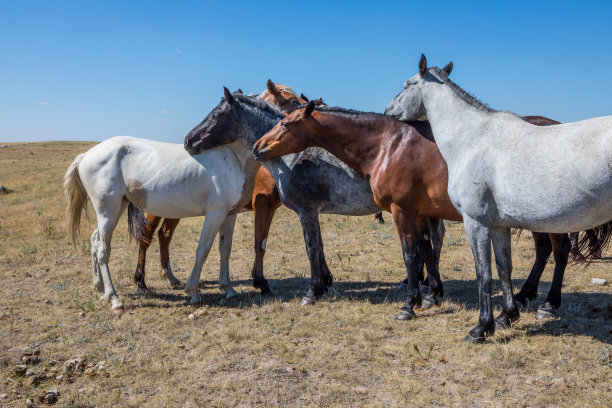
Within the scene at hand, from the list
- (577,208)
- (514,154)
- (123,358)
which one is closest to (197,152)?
(123,358)

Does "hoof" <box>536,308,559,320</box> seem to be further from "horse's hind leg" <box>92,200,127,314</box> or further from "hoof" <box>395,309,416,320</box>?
"horse's hind leg" <box>92,200,127,314</box>

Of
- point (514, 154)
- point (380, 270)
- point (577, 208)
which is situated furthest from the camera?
point (380, 270)

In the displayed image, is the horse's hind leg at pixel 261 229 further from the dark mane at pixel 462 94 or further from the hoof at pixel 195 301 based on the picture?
the dark mane at pixel 462 94

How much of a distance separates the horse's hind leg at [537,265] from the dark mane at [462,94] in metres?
1.92

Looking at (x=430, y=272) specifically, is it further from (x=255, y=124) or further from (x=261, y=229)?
(x=255, y=124)

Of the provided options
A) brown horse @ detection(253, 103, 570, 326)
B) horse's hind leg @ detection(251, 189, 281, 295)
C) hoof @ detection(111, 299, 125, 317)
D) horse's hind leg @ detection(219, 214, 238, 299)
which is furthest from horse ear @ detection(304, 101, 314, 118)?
→ hoof @ detection(111, 299, 125, 317)

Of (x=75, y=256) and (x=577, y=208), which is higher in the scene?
(x=577, y=208)

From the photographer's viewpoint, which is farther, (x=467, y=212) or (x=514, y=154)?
(x=467, y=212)

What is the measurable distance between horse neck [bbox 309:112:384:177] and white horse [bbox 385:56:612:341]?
0.52 meters

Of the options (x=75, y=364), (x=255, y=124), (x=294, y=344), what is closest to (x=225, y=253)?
(x=255, y=124)

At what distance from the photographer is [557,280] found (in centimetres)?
505

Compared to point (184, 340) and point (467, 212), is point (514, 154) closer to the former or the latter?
point (467, 212)

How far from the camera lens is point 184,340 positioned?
475 centimetres

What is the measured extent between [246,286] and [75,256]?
12.8 ft
